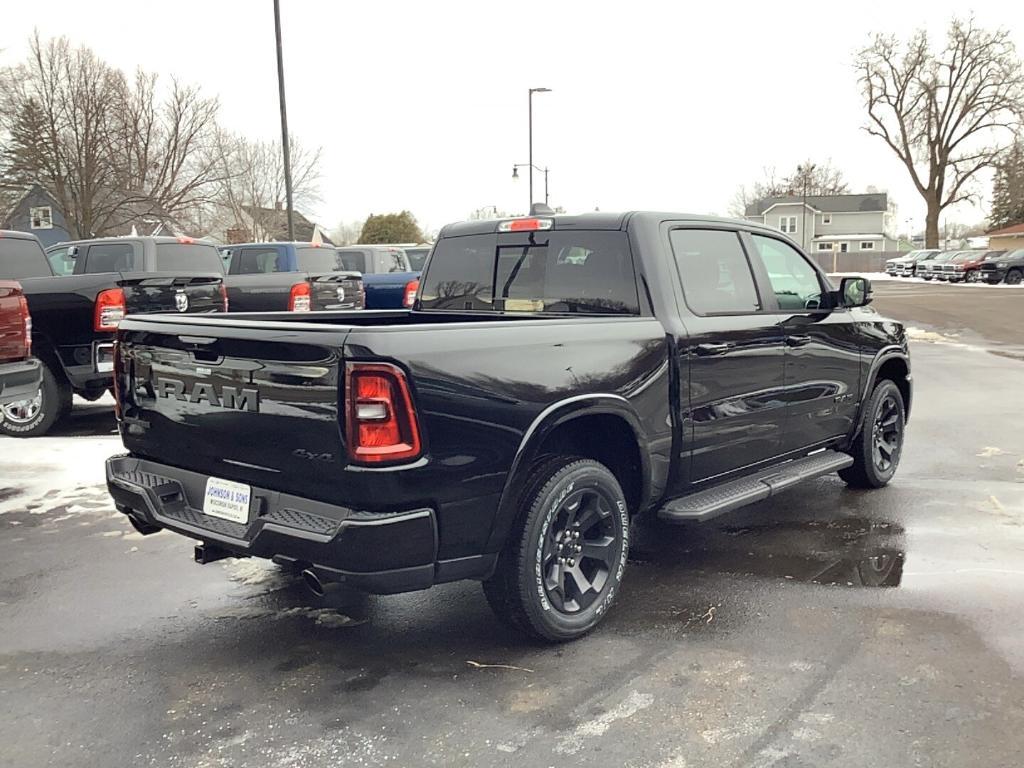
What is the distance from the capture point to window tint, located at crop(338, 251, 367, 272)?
57.5ft

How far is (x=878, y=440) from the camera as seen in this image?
6332 millimetres

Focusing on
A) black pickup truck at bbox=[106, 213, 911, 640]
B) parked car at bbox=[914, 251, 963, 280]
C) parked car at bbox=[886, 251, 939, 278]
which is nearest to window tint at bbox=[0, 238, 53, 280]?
black pickup truck at bbox=[106, 213, 911, 640]

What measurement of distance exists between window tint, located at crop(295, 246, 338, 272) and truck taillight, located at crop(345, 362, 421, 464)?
444 inches

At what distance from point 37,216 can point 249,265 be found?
34987 millimetres

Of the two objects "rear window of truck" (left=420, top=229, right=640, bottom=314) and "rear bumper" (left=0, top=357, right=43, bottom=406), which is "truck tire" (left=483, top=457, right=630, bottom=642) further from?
"rear bumper" (left=0, top=357, right=43, bottom=406)

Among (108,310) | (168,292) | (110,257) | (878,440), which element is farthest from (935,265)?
(108,310)

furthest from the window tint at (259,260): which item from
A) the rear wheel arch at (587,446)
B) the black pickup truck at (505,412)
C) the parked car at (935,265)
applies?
the parked car at (935,265)

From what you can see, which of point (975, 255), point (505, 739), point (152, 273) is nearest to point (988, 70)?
point (975, 255)

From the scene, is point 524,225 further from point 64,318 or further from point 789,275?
point 64,318

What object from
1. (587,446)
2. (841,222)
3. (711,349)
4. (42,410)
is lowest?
(42,410)

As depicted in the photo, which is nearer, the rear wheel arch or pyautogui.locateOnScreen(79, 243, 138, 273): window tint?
the rear wheel arch

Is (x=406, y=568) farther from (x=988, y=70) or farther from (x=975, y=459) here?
(x=988, y=70)

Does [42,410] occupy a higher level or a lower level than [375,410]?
lower

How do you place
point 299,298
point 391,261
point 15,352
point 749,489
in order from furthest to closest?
point 391,261, point 299,298, point 15,352, point 749,489
